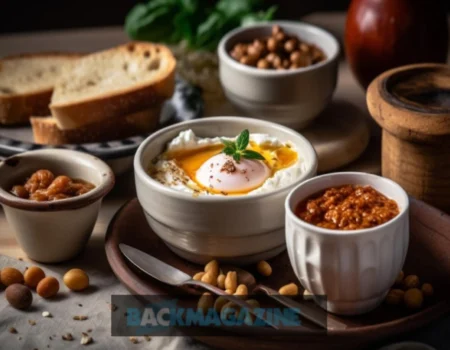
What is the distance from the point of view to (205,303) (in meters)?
2.08

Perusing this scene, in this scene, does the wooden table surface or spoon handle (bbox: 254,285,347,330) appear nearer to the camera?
spoon handle (bbox: 254,285,347,330)

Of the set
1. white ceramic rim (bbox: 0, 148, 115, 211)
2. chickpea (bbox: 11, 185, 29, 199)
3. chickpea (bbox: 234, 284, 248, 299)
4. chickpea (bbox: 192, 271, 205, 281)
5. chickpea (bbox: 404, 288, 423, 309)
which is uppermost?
white ceramic rim (bbox: 0, 148, 115, 211)

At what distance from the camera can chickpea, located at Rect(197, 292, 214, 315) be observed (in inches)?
81.6

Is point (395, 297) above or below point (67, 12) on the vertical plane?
above

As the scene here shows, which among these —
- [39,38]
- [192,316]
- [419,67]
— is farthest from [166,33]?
[192,316]

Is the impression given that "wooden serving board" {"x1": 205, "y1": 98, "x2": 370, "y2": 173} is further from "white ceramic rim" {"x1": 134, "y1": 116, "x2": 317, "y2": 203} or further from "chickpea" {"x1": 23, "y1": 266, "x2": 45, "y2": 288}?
"chickpea" {"x1": 23, "y1": 266, "x2": 45, "y2": 288}

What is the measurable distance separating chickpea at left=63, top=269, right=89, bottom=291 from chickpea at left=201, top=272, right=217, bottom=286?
35 cm

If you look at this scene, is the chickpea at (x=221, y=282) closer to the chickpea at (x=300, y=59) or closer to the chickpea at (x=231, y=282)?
the chickpea at (x=231, y=282)

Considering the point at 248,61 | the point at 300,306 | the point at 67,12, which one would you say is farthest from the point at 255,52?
the point at 67,12

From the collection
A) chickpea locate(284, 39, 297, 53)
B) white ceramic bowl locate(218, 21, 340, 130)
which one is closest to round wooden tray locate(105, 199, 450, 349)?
white ceramic bowl locate(218, 21, 340, 130)

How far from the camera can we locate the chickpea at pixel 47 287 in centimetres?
227

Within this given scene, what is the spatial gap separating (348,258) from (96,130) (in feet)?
4.11

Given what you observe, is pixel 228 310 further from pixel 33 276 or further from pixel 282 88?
pixel 282 88

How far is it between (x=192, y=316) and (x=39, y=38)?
2.26 metres
